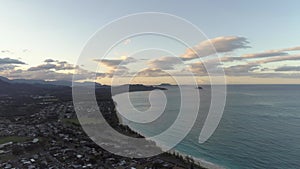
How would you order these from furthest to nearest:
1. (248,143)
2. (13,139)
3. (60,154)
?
1. (248,143)
2. (13,139)
3. (60,154)

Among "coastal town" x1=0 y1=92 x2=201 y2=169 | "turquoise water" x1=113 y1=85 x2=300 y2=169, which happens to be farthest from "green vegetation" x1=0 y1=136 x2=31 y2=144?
"turquoise water" x1=113 y1=85 x2=300 y2=169

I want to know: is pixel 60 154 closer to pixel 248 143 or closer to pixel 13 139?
pixel 13 139

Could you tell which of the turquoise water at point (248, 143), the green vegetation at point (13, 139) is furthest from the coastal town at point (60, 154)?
the turquoise water at point (248, 143)

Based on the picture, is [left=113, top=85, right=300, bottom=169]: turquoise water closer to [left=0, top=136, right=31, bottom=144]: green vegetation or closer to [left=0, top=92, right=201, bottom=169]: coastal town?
[left=0, top=92, right=201, bottom=169]: coastal town

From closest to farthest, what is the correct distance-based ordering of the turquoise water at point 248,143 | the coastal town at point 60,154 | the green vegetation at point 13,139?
the coastal town at point 60,154 < the turquoise water at point 248,143 < the green vegetation at point 13,139

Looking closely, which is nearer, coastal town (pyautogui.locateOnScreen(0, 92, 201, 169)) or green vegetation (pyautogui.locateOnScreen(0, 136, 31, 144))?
coastal town (pyautogui.locateOnScreen(0, 92, 201, 169))

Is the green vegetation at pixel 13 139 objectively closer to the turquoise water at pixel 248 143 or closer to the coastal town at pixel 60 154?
the coastal town at pixel 60 154

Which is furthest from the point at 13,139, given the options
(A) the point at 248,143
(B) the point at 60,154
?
(A) the point at 248,143

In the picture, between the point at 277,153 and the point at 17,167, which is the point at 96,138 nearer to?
the point at 17,167

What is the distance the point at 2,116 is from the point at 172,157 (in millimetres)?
55126

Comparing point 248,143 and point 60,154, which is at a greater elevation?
point 60,154

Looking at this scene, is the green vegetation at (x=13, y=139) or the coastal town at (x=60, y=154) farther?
the green vegetation at (x=13, y=139)

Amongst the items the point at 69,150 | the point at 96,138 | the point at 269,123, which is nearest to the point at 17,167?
the point at 69,150

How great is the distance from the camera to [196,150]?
42781 millimetres
